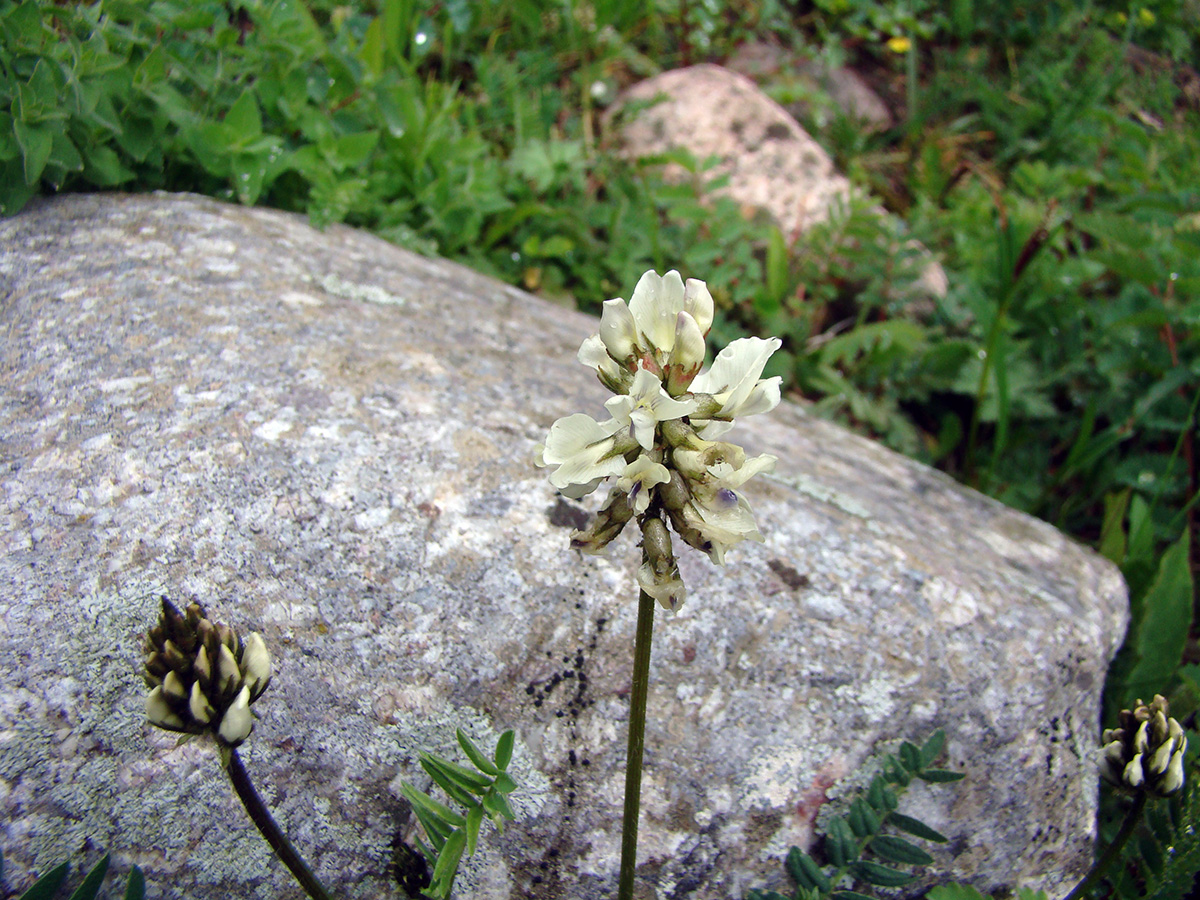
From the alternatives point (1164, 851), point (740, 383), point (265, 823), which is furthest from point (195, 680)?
point (1164, 851)

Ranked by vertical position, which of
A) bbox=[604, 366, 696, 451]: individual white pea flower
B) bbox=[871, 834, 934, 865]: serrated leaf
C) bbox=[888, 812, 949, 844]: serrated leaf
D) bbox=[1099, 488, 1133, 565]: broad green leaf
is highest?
bbox=[604, 366, 696, 451]: individual white pea flower

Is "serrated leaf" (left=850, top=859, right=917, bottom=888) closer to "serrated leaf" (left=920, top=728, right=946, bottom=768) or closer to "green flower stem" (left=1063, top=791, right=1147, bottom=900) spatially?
"serrated leaf" (left=920, top=728, right=946, bottom=768)

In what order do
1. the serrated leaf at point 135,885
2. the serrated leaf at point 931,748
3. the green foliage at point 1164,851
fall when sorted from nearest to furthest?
the serrated leaf at point 135,885, the serrated leaf at point 931,748, the green foliage at point 1164,851

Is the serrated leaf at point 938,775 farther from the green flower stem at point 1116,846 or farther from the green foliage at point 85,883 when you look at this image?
the green foliage at point 85,883

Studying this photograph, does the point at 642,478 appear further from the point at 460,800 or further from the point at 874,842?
the point at 874,842

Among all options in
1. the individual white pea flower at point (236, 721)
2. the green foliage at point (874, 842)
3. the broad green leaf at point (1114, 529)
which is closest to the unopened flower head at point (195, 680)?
the individual white pea flower at point (236, 721)

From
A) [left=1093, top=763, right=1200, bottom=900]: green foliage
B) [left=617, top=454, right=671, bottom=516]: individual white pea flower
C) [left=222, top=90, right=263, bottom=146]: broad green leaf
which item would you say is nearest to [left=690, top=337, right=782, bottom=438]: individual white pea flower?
[left=617, top=454, right=671, bottom=516]: individual white pea flower
